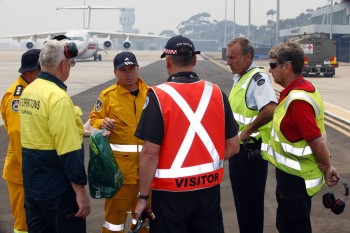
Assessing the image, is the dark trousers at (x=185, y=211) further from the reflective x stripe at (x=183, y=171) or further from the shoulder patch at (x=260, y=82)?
the shoulder patch at (x=260, y=82)

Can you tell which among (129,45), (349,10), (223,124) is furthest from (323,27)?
(223,124)

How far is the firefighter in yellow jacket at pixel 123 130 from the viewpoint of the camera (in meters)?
5.69

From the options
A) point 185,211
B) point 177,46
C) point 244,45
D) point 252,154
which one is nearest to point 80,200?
point 185,211

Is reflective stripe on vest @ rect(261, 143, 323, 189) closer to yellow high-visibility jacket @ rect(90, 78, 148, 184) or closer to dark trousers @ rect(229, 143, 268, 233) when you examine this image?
dark trousers @ rect(229, 143, 268, 233)

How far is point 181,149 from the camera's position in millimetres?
4047

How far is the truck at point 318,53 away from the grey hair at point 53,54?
31730mm

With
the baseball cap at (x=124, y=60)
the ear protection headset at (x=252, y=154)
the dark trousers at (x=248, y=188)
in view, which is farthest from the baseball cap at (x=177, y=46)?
the dark trousers at (x=248, y=188)

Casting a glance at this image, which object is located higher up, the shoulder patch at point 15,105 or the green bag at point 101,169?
the shoulder patch at point 15,105

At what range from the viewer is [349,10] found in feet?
236

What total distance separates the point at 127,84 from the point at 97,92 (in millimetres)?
21301

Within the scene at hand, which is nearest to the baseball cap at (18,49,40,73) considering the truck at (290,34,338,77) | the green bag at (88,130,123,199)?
the green bag at (88,130,123,199)

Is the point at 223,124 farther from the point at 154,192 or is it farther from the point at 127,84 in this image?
the point at 127,84

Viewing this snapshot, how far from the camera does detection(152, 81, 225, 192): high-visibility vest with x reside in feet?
13.2

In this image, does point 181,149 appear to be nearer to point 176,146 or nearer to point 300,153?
point 176,146
